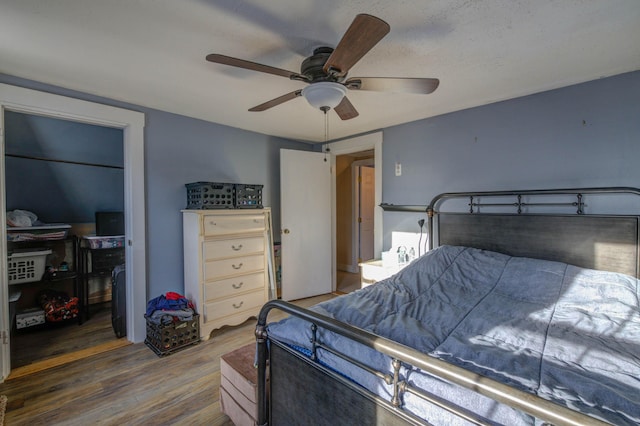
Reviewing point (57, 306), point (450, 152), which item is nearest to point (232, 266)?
point (57, 306)

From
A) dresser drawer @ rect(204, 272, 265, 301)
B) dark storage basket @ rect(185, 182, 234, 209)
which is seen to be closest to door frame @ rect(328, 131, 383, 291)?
dresser drawer @ rect(204, 272, 265, 301)

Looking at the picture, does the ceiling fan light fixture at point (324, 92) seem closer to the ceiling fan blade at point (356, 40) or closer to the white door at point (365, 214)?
the ceiling fan blade at point (356, 40)

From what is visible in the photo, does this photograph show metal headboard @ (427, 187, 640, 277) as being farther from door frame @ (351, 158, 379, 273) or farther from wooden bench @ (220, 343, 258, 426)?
door frame @ (351, 158, 379, 273)

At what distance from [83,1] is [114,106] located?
4.81 ft

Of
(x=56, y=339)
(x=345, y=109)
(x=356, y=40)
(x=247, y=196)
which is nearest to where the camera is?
(x=356, y=40)

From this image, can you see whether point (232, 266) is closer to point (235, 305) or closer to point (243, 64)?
point (235, 305)

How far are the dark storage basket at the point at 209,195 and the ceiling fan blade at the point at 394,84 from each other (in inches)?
71.0

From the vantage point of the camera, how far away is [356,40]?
124 cm

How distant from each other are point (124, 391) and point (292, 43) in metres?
2.58

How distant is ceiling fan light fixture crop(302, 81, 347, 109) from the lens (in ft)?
5.38

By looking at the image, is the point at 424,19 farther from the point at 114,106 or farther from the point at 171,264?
the point at 171,264

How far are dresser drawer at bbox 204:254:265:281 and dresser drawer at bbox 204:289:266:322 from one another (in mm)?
252

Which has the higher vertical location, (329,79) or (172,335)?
(329,79)

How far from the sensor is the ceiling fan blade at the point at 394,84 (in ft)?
5.35
